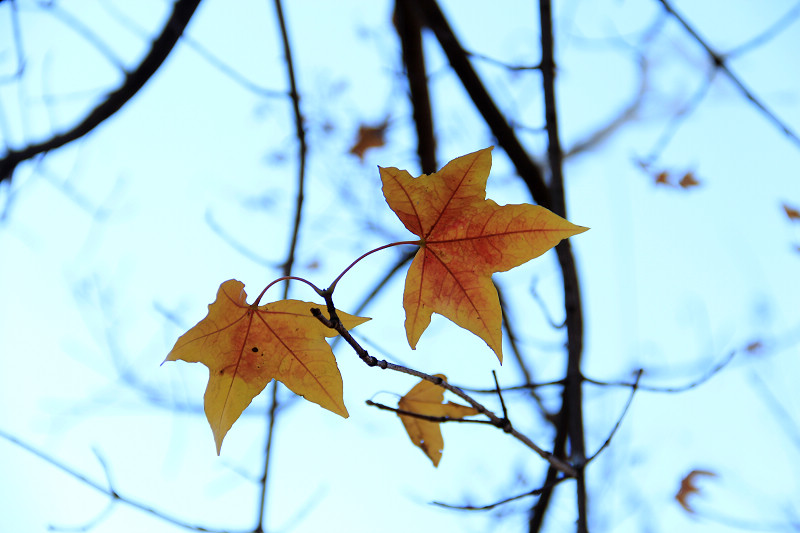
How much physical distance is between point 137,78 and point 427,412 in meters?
1.39

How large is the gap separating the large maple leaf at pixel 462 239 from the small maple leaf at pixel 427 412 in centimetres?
31

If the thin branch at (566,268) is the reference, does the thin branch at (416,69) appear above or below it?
above

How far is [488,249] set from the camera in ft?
A: 3.58

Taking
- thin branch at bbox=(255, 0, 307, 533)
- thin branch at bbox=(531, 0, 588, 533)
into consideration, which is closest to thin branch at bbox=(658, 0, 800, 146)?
thin branch at bbox=(531, 0, 588, 533)

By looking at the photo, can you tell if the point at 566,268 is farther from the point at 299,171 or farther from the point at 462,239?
the point at 299,171

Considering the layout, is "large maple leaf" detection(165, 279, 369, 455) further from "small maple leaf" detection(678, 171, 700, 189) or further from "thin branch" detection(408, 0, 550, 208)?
"small maple leaf" detection(678, 171, 700, 189)

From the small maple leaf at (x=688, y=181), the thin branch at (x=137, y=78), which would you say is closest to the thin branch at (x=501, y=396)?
the thin branch at (x=137, y=78)

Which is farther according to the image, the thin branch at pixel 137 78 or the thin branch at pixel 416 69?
the thin branch at pixel 416 69

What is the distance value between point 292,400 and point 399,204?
1852mm

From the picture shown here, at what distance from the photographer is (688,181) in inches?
125

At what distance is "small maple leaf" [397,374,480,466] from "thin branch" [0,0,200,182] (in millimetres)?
1318

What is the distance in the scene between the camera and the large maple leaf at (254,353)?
3.59 ft

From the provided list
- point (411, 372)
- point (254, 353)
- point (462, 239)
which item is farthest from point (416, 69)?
point (411, 372)

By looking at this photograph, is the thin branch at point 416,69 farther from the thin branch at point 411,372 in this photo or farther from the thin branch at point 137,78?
the thin branch at point 411,372
